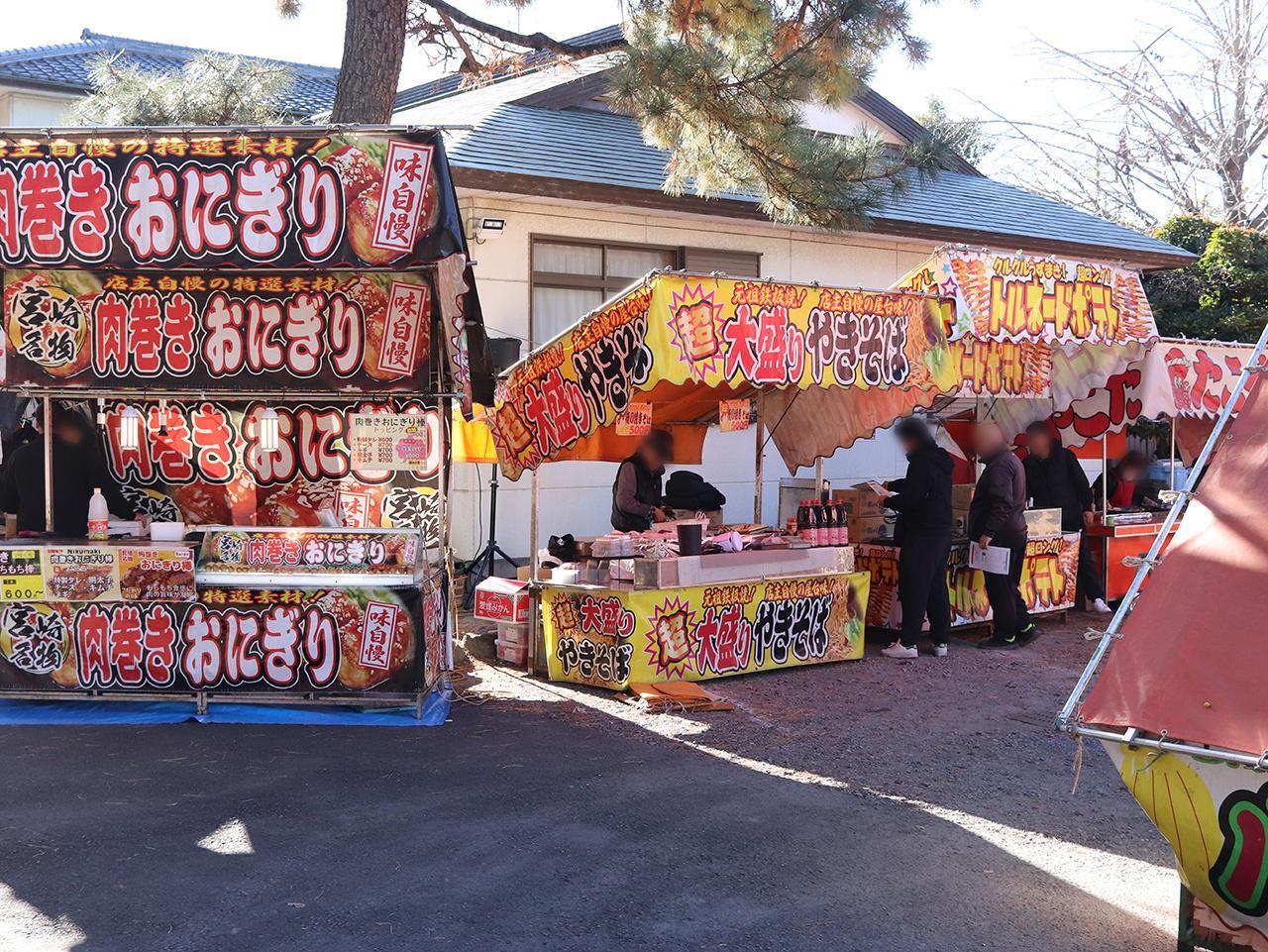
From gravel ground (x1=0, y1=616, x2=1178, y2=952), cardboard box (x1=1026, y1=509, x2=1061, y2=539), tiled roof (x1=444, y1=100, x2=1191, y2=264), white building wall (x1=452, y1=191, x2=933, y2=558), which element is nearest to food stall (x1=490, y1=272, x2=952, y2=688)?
gravel ground (x1=0, y1=616, x2=1178, y2=952)

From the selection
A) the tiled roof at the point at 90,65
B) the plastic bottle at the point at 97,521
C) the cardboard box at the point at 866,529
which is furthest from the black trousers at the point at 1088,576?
the tiled roof at the point at 90,65

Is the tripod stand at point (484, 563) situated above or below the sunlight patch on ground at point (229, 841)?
above

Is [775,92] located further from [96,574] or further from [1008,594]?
[96,574]

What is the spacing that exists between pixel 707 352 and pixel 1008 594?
4185 mm

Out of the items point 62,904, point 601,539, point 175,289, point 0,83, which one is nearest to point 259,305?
point 175,289

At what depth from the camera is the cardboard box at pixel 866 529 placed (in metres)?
10.8

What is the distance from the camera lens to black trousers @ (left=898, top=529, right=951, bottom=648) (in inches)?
384

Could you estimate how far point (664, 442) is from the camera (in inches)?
395

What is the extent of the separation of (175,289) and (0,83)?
14080 millimetres

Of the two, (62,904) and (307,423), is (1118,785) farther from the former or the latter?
(307,423)

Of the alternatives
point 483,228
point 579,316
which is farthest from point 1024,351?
point 483,228

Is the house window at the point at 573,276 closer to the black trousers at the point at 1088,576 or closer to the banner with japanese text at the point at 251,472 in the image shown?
the banner with japanese text at the point at 251,472

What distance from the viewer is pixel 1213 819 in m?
3.66

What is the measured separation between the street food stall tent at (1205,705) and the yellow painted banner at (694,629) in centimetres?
443
